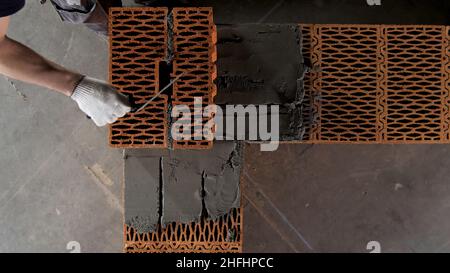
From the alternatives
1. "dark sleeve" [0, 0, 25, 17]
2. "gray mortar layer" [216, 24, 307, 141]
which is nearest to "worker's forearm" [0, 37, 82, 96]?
"dark sleeve" [0, 0, 25, 17]

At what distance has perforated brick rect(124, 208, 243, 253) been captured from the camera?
9.29 ft

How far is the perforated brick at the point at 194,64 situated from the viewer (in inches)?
102

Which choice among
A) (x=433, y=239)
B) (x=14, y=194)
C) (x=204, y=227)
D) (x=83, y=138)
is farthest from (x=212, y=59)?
(x=433, y=239)

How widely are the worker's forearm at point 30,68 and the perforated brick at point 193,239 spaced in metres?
1.07

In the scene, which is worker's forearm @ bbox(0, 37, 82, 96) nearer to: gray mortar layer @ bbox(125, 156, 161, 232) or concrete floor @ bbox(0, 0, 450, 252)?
gray mortar layer @ bbox(125, 156, 161, 232)

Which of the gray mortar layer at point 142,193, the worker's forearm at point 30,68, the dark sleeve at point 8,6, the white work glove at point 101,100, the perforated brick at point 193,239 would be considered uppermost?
the dark sleeve at point 8,6

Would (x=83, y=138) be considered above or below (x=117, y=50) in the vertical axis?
below

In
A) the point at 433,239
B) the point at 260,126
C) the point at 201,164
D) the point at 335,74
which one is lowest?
the point at 433,239

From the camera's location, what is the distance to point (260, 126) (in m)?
2.66

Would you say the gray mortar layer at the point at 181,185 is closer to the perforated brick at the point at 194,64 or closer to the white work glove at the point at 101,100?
the perforated brick at the point at 194,64

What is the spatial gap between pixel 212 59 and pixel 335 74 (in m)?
0.90

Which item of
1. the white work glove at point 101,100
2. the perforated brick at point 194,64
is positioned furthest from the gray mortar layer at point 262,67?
the white work glove at point 101,100

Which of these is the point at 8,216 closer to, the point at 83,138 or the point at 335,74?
the point at 83,138

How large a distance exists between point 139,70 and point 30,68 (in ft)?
2.18
